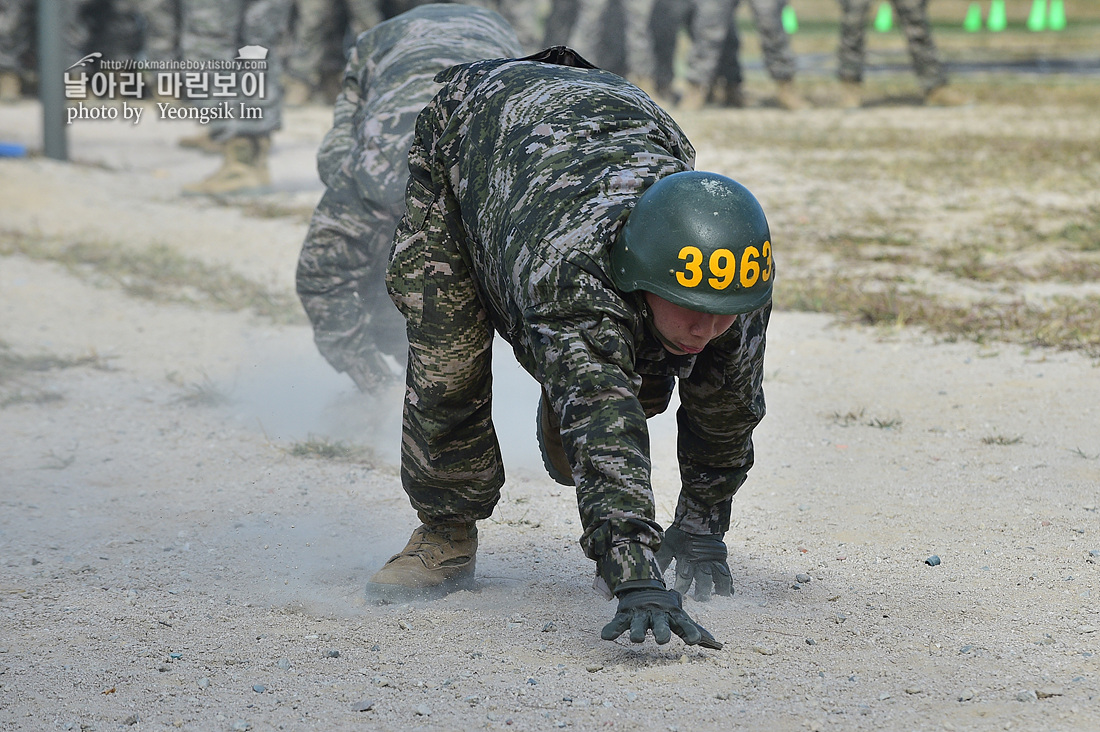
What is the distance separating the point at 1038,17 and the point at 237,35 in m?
20.4

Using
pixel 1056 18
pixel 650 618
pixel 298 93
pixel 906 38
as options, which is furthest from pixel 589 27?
pixel 1056 18

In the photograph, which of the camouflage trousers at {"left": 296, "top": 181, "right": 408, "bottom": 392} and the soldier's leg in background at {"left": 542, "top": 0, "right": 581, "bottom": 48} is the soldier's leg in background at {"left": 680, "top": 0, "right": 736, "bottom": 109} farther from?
the camouflage trousers at {"left": 296, "top": 181, "right": 408, "bottom": 392}

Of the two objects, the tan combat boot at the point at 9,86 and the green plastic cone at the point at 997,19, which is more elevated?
the green plastic cone at the point at 997,19

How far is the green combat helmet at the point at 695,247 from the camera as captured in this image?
7.82 ft

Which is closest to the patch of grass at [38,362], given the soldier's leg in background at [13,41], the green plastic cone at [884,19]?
the soldier's leg in background at [13,41]

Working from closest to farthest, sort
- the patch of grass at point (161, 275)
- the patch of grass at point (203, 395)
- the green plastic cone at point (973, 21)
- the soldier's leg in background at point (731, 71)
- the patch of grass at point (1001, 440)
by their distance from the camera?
1. the patch of grass at point (1001, 440)
2. the patch of grass at point (203, 395)
3. the patch of grass at point (161, 275)
4. the soldier's leg in background at point (731, 71)
5. the green plastic cone at point (973, 21)

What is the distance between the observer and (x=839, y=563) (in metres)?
3.44

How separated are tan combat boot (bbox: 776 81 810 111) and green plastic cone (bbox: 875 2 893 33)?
1316 centimetres

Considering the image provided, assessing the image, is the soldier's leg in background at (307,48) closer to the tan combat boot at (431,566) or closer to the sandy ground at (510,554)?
the sandy ground at (510,554)

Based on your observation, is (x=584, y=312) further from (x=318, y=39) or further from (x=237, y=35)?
(x=318, y=39)

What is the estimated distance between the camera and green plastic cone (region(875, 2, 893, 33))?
84.7 ft

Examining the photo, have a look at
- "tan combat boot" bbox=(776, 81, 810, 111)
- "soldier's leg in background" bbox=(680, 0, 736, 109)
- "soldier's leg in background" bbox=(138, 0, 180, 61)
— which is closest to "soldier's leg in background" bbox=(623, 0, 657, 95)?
"soldier's leg in background" bbox=(680, 0, 736, 109)

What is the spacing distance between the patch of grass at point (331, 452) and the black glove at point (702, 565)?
151 centimetres

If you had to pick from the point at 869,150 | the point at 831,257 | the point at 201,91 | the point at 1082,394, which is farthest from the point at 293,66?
the point at 1082,394
